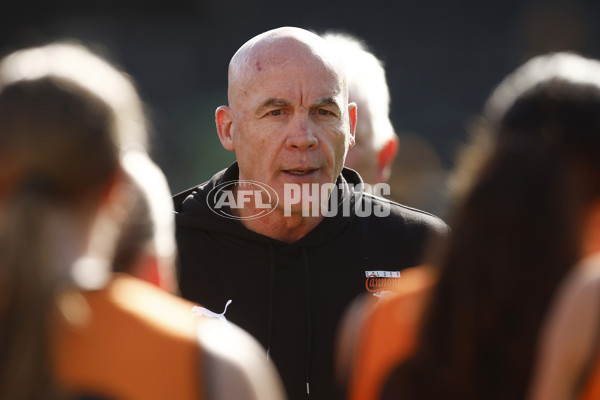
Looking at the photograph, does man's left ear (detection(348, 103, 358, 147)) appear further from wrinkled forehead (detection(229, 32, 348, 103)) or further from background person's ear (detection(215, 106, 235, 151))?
background person's ear (detection(215, 106, 235, 151))

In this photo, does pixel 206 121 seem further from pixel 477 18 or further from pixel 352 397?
pixel 352 397

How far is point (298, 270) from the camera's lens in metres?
3.29

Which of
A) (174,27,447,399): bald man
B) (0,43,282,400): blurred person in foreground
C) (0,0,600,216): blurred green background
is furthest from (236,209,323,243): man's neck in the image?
(0,0,600,216): blurred green background

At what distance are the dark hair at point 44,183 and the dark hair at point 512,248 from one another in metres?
0.65

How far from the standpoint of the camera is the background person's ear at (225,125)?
3.65m

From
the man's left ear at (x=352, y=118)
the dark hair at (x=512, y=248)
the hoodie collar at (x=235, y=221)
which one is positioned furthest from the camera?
the man's left ear at (x=352, y=118)

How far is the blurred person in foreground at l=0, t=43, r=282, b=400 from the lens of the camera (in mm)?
1391

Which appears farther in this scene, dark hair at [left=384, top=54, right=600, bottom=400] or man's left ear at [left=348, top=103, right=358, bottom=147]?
man's left ear at [left=348, top=103, right=358, bottom=147]

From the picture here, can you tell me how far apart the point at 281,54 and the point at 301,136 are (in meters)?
0.35

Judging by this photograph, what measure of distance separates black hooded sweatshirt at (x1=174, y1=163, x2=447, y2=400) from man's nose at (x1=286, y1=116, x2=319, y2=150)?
0.81 feet

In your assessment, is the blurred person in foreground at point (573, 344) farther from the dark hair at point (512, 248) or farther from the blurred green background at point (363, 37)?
the blurred green background at point (363, 37)

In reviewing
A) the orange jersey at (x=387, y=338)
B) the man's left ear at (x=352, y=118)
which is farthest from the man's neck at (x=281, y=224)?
the orange jersey at (x=387, y=338)

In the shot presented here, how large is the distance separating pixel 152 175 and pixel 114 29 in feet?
46.7

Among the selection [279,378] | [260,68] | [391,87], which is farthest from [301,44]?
[391,87]
